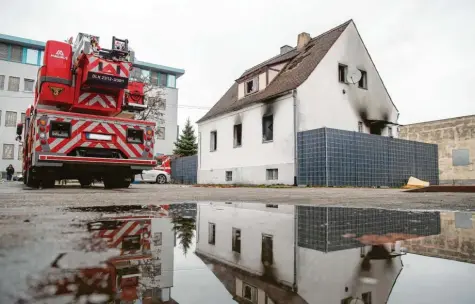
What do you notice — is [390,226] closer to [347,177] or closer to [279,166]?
[347,177]

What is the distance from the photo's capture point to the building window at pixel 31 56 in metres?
35.3

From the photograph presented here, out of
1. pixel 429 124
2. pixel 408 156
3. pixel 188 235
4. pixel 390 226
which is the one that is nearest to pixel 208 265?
pixel 188 235

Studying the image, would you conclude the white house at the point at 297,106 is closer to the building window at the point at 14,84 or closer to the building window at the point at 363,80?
the building window at the point at 363,80

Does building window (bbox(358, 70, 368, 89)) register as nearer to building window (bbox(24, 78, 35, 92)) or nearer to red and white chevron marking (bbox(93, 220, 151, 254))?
red and white chevron marking (bbox(93, 220, 151, 254))

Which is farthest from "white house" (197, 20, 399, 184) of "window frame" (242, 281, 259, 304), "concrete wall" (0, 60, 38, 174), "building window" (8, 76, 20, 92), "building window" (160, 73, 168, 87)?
"building window" (8, 76, 20, 92)

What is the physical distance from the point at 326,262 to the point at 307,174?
12.7m

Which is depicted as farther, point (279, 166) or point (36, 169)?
point (279, 166)

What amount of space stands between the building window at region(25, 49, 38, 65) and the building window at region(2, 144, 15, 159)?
29.3ft

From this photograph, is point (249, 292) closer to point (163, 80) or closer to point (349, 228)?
point (349, 228)

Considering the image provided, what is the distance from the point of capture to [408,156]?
53.8 feet

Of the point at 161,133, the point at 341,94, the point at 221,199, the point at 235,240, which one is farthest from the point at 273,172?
the point at 161,133

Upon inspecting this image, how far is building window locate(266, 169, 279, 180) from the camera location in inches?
605

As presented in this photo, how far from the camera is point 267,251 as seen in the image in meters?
1.46

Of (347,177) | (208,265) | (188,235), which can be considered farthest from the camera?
(347,177)
